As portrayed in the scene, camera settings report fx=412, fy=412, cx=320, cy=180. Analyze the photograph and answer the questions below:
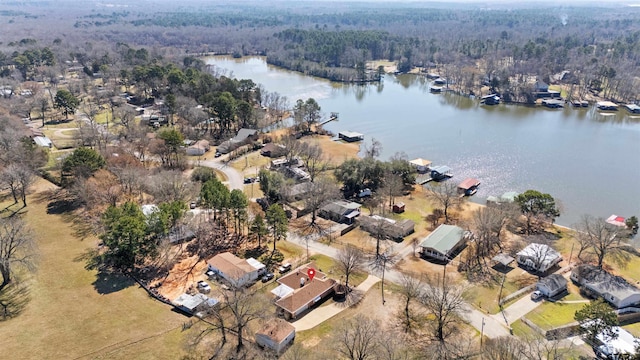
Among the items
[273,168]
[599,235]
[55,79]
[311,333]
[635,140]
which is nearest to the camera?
[311,333]

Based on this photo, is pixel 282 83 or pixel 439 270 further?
pixel 282 83

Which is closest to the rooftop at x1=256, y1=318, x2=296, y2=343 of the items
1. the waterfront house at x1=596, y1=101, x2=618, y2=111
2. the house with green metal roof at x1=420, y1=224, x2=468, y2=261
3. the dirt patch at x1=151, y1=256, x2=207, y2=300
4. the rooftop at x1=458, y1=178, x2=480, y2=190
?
the dirt patch at x1=151, y1=256, x2=207, y2=300

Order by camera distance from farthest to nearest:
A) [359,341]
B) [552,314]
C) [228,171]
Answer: [228,171], [552,314], [359,341]

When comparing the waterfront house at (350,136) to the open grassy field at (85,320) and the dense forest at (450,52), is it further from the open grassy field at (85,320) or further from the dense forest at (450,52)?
the dense forest at (450,52)

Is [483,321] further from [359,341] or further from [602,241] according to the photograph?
[602,241]

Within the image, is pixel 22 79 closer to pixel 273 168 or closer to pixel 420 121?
pixel 273 168

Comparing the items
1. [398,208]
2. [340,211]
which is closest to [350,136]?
[398,208]

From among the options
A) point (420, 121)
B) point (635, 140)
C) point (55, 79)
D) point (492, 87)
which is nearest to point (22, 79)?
point (55, 79)
